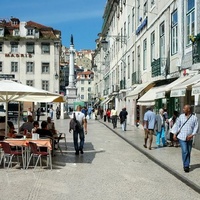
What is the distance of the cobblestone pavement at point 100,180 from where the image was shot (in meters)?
7.55

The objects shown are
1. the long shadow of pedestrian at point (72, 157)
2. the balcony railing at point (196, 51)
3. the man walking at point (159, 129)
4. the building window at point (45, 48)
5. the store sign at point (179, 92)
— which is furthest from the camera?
the building window at point (45, 48)

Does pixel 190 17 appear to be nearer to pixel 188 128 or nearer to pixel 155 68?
pixel 155 68

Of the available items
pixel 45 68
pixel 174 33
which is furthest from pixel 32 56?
pixel 174 33

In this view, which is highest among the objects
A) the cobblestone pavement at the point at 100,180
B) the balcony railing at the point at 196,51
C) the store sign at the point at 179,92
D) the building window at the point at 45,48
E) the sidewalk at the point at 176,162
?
the building window at the point at 45,48

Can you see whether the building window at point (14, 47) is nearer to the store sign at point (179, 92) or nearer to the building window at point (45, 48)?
the building window at point (45, 48)

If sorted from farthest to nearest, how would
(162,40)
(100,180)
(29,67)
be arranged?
(29,67), (162,40), (100,180)

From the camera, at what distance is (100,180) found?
908cm

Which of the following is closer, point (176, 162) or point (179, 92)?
point (176, 162)

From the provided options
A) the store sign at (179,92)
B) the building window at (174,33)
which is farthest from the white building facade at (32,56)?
the store sign at (179,92)

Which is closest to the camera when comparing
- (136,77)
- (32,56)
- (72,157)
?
(72,157)

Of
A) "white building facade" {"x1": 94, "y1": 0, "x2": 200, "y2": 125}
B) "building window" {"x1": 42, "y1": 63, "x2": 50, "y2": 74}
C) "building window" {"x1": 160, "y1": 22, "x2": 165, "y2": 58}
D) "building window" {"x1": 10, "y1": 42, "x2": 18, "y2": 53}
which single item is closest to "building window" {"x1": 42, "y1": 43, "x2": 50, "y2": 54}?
"building window" {"x1": 42, "y1": 63, "x2": 50, "y2": 74}

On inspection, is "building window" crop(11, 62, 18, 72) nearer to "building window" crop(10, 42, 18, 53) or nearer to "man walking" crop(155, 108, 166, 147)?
"building window" crop(10, 42, 18, 53)

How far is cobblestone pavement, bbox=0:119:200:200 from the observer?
7.55 meters

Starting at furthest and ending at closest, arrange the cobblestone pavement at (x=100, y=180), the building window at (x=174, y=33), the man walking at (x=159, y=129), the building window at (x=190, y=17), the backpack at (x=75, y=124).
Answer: the building window at (x=174, y=33)
the building window at (x=190, y=17)
the man walking at (x=159, y=129)
the backpack at (x=75, y=124)
the cobblestone pavement at (x=100, y=180)
